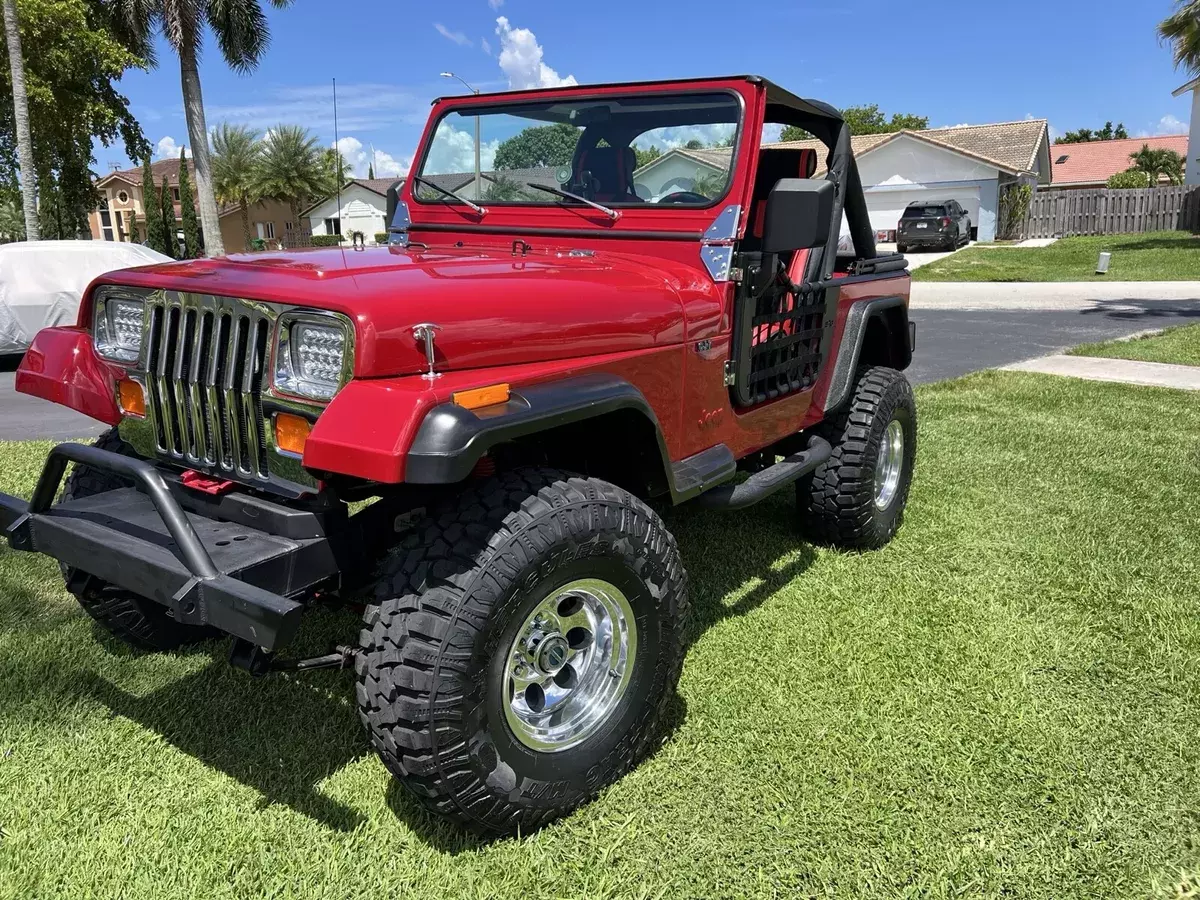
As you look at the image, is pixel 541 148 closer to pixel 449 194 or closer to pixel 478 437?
pixel 449 194

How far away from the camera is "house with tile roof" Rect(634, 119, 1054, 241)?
33.1 m

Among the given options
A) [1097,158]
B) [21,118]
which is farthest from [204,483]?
[1097,158]

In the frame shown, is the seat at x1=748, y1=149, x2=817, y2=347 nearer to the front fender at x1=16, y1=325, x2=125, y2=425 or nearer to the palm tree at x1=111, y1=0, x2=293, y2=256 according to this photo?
the front fender at x1=16, y1=325, x2=125, y2=425

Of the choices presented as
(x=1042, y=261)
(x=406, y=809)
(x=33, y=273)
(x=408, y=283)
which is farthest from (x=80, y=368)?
(x=1042, y=261)

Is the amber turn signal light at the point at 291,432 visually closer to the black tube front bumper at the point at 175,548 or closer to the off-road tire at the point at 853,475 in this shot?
the black tube front bumper at the point at 175,548

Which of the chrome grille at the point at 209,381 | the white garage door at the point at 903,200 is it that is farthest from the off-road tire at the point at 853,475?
the white garage door at the point at 903,200

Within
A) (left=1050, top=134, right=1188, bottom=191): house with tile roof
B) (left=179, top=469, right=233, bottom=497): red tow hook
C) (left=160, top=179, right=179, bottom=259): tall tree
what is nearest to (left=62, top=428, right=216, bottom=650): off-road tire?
(left=179, top=469, right=233, bottom=497): red tow hook

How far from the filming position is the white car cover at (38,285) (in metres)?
10.6

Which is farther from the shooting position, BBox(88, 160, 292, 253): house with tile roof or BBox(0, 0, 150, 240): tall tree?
BBox(88, 160, 292, 253): house with tile roof

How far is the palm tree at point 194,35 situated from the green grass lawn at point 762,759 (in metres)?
22.0

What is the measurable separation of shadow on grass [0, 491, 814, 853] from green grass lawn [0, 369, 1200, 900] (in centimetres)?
1

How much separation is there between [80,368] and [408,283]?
1335 millimetres

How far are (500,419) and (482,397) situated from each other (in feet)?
0.23

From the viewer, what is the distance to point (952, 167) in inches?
1339
